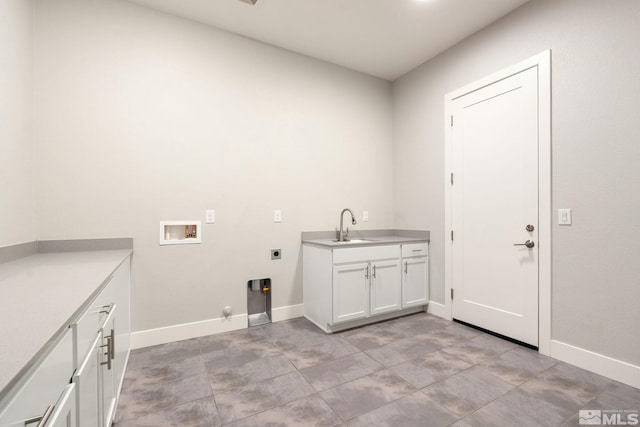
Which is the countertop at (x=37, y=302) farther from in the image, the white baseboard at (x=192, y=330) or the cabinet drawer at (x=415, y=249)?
the cabinet drawer at (x=415, y=249)

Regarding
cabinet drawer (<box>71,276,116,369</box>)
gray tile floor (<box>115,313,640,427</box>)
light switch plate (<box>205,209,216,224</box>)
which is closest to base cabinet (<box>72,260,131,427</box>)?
cabinet drawer (<box>71,276,116,369</box>)

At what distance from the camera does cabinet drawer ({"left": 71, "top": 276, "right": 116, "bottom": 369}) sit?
35.2 inches

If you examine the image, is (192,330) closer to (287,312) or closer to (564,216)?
(287,312)

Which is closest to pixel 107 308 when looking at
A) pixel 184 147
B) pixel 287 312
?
pixel 184 147

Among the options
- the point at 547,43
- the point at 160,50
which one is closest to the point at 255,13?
the point at 160,50

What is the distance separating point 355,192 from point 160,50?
238 cm

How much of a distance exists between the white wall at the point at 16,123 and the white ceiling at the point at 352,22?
0.89 metres

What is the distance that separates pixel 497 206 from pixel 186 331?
3.00 meters

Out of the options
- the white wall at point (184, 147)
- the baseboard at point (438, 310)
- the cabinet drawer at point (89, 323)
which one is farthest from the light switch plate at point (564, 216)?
the cabinet drawer at point (89, 323)

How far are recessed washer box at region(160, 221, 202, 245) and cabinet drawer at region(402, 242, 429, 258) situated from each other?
209 cm

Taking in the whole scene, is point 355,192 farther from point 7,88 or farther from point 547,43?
point 7,88

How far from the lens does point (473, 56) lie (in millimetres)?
2844

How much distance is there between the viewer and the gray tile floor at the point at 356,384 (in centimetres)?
157

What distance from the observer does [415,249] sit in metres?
3.22
